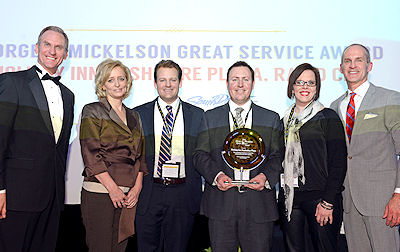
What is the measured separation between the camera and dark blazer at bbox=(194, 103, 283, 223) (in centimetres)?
285

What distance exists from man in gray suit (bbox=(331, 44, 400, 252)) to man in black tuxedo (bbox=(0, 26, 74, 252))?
231 centimetres

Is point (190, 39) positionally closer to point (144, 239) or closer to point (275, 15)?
point (275, 15)

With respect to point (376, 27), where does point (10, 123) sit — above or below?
below

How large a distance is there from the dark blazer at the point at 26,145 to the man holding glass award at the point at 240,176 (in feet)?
3.73

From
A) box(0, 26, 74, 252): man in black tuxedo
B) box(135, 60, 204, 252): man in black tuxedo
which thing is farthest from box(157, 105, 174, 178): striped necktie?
box(0, 26, 74, 252): man in black tuxedo

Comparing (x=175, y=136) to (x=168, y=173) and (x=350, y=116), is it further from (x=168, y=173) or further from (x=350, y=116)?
(x=350, y=116)

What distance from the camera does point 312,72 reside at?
300cm

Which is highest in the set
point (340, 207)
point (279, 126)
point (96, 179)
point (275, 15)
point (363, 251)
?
point (275, 15)

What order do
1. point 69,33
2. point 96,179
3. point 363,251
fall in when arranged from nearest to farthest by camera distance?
point 96,179 < point 363,251 < point 69,33

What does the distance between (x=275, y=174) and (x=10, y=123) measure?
1.97 m

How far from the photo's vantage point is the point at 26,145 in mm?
2584

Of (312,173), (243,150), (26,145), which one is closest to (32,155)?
(26,145)

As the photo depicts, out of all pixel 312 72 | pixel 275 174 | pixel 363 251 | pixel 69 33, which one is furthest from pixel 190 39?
pixel 363 251

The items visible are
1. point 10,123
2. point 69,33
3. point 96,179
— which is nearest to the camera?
point 10,123
